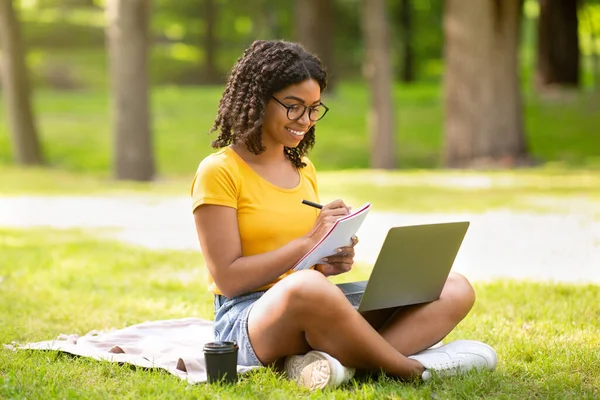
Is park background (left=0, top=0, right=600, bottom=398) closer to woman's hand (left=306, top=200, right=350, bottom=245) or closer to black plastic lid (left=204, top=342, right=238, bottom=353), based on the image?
black plastic lid (left=204, top=342, right=238, bottom=353)

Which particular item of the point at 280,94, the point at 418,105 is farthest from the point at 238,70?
the point at 418,105

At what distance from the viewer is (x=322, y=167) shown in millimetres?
18828

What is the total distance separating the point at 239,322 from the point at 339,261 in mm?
495

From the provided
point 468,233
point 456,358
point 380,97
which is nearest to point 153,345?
point 456,358

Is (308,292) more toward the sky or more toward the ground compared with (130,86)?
more toward the sky

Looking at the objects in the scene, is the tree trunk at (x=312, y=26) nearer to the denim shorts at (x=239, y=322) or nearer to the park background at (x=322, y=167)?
the park background at (x=322, y=167)

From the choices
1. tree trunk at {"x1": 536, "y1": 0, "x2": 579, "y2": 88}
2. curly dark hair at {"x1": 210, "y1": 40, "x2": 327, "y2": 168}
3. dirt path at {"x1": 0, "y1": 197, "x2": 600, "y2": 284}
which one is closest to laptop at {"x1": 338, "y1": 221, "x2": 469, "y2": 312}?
curly dark hair at {"x1": 210, "y1": 40, "x2": 327, "y2": 168}

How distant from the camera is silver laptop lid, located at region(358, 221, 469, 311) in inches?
159

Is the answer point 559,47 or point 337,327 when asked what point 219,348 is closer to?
point 337,327

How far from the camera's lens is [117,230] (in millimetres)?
10508

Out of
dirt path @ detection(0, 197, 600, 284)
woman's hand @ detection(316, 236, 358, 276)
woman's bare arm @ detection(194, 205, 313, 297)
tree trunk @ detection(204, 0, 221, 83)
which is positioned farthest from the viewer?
tree trunk @ detection(204, 0, 221, 83)

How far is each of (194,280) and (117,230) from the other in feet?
10.6

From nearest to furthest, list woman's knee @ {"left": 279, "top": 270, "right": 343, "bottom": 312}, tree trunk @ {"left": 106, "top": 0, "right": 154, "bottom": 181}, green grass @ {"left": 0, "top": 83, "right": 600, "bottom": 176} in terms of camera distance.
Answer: woman's knee @ {"left": 279, "top": 270, "right": 343, "bottom": 312}
tree trunk @ {"left": 106, "top": 0, "right": 154, "bottom": 181}
green grass @ {"left": 0, "top": 83, "right": 600, "bottom": 176}

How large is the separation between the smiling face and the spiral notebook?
0.46 metres
